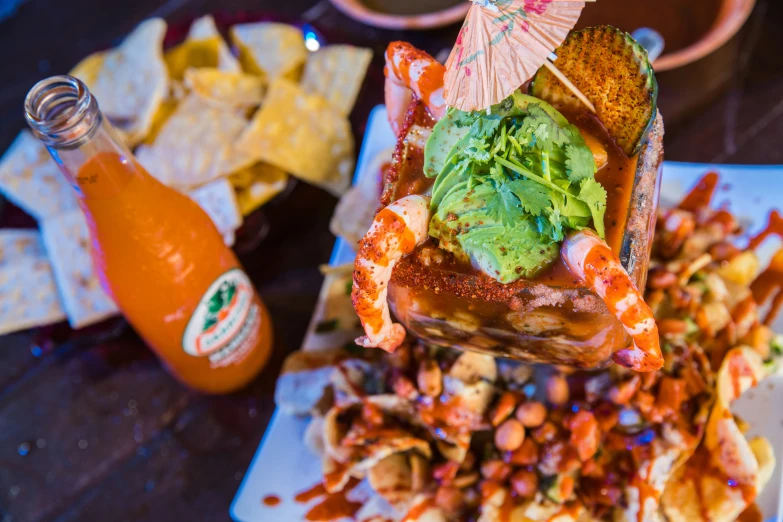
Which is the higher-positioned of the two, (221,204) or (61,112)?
(61,112)

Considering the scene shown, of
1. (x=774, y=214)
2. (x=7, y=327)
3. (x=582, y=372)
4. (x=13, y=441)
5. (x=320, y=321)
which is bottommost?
(x=13, y=441)

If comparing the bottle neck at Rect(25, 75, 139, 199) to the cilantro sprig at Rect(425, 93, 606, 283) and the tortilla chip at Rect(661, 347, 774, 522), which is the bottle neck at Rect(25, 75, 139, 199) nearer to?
the cilantro sprig at Rect(425, 93, 606, 283)

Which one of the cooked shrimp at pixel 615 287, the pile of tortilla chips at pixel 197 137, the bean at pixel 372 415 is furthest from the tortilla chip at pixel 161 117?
the cooked shrimp at pixel 615 287

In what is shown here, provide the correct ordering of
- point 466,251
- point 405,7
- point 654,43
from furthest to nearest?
point 405,7, point 654,43, point 466,251

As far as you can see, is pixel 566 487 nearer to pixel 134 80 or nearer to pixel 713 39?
pixel 713 39

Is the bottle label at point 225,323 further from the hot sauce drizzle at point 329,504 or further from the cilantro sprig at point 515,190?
the cilantro sprig at point 515,190

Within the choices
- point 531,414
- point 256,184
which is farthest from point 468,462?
point 256,184

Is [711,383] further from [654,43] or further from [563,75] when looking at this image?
[654,43]

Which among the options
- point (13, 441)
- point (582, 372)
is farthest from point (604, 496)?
point (13, 441)
